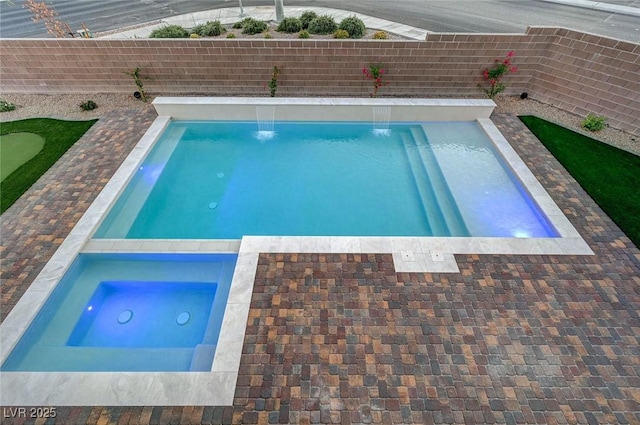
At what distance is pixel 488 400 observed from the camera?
4.39m

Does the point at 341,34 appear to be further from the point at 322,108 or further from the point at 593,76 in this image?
the point at 593,76

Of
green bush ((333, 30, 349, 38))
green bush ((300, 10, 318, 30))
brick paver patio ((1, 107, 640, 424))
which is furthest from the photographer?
green bush ((300, 10, 318, 30))

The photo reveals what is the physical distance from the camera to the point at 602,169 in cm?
842

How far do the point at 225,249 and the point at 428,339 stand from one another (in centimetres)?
418

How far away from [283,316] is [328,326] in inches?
30.8

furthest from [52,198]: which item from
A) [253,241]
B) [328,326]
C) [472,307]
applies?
[472,307]

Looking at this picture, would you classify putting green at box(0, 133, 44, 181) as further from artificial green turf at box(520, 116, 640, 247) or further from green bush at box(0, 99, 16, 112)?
artificial green turf at box(520, 116, 640, 247)

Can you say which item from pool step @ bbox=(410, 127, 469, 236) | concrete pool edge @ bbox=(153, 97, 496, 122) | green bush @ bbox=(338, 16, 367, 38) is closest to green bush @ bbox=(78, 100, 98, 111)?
concrete pool edge @ bbox=(153, 97, 496, 122)

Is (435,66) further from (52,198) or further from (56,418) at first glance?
(56,418)

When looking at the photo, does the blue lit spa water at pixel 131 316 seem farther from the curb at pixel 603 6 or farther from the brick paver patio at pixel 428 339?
the curb at pixel 603 6

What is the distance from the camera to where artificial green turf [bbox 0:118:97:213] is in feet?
25.7

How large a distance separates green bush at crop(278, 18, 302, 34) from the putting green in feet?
39.7

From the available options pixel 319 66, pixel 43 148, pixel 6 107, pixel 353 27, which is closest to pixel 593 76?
pixel 319 66

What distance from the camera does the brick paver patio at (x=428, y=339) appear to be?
4.29 m
